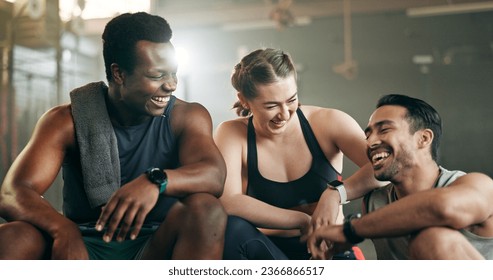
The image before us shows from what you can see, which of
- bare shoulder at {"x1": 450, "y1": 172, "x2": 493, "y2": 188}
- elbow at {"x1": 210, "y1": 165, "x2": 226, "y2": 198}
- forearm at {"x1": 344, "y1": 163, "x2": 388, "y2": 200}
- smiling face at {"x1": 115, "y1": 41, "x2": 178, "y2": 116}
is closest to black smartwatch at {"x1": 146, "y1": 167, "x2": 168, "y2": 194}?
elbow at {"x1": 210, "y1": 165, "x2": 226, "y2": 198}

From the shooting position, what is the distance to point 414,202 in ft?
3.32

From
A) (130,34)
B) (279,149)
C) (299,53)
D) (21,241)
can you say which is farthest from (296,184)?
(299,53)

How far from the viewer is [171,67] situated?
122 cm

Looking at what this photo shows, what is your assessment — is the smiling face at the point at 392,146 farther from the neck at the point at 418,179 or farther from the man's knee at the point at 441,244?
the man's knee at the point at 441,244

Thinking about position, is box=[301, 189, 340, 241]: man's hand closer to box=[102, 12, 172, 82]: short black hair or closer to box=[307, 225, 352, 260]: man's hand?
box=[307, 225, 352, 260]: man's hand

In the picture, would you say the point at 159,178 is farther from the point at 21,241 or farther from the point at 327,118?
the point at 327,118

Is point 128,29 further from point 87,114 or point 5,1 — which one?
point 5,1

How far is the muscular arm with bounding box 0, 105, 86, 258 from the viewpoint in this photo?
1.03 metres

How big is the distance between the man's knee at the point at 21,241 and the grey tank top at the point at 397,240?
696 millimetres

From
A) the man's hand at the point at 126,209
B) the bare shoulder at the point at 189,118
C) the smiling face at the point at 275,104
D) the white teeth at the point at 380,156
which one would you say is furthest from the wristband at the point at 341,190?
the man's hand at the point at 126,209

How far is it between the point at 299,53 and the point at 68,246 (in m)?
1.52

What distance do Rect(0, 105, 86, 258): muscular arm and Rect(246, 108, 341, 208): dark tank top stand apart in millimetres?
442
